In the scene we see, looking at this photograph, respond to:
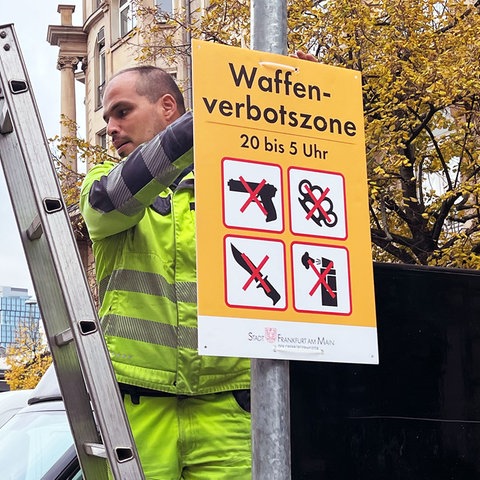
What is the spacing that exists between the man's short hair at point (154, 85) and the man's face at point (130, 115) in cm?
1

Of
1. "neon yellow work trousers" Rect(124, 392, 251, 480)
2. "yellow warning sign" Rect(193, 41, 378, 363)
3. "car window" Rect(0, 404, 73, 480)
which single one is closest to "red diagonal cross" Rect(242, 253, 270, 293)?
"yellow warning sign" Rect(193, 41, 378, 363)

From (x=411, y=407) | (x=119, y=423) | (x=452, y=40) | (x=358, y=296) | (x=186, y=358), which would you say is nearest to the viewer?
(x=119, y=423)

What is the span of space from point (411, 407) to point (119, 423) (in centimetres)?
188

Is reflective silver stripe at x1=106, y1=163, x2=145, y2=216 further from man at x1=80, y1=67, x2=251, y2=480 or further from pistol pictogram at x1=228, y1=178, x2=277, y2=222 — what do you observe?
pistol pictogram at x1=228, y1=178, x2=277, y2=222

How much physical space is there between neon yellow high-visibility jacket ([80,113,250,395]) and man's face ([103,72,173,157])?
15 centimetres

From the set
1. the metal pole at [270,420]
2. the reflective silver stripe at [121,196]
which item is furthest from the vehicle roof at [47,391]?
the metal pole at [270,420]

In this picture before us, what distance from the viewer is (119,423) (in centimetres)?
205

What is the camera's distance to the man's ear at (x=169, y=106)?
321cm

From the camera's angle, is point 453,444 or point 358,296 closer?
point 358,296

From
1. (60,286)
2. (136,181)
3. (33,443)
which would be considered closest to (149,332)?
(136,181)

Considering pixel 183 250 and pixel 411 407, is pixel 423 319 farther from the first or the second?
pixel 183 250

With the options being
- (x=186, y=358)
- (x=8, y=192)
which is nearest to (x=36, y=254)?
(x=8, y=192)

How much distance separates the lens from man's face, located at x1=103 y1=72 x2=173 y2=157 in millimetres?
3145

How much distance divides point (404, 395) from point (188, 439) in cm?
112
